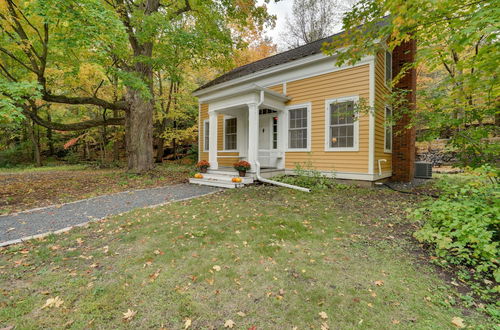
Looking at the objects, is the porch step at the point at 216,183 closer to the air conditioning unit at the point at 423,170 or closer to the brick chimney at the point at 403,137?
the brick chimney at the point at 403,137

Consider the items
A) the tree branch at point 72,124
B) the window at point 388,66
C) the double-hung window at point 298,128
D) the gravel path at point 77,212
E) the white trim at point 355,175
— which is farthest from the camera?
the tree branch at point 72,124

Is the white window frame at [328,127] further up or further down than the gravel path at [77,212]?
further up

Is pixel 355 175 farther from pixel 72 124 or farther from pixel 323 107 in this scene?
pixel 72 124

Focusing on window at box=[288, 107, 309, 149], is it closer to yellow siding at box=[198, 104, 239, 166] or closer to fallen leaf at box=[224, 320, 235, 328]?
yellow siding at box=[198, 104, 239, 166]

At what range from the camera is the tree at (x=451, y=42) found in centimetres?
307

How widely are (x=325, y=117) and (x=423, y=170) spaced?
19.5 ft

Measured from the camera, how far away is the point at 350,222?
4.17m

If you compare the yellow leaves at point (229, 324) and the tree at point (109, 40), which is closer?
the yellow leaves at point (229, 324)

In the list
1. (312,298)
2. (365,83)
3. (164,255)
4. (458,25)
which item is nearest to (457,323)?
(312,298)

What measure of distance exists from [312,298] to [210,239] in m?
1.80

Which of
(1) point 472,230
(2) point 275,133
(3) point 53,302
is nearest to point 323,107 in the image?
(2) point 275,133

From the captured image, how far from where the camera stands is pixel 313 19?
18.6 meters

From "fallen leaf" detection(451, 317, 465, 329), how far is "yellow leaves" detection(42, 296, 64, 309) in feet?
11.4

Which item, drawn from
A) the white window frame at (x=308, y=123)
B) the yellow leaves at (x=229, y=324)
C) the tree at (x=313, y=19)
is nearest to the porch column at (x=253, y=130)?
the white window frame at (x=308, y=123)
